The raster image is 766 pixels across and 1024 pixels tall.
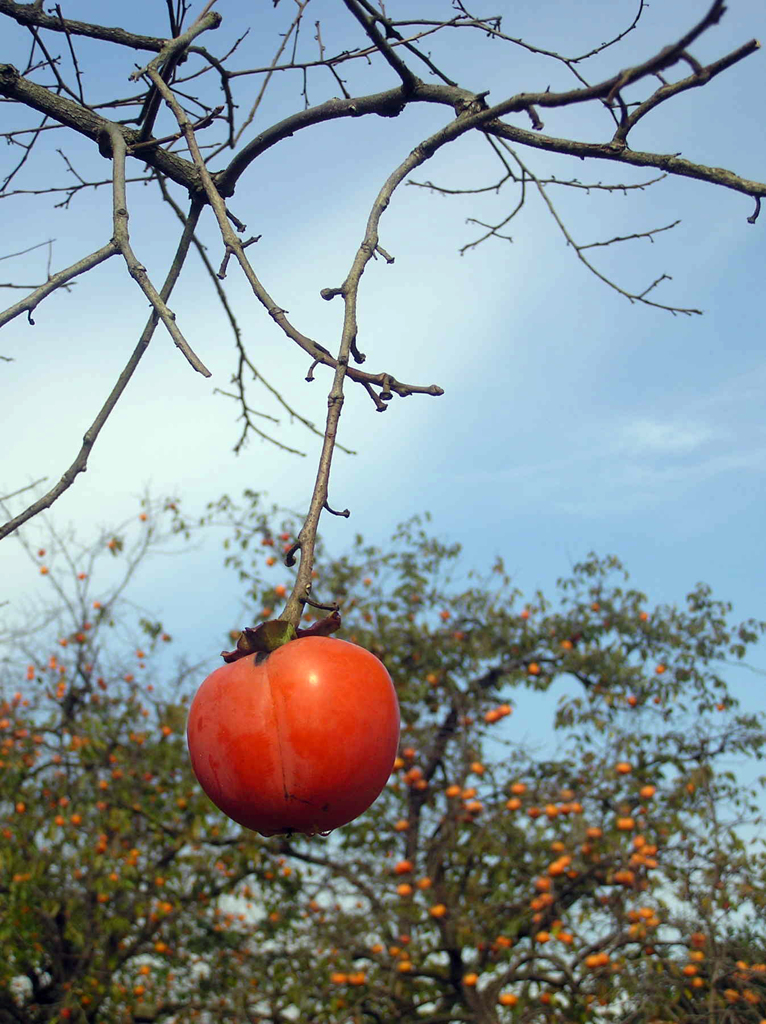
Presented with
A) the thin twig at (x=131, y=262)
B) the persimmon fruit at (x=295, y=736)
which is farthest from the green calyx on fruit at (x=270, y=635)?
the thin twig at (x=131, y=262)

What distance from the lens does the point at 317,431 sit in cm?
215

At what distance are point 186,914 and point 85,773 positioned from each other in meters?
0.99

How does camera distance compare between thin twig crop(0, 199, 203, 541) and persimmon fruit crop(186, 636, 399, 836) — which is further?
thin twig crop(0, 199, 203, 541)

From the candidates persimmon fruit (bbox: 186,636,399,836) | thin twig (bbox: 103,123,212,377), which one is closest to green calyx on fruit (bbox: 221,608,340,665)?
persimmon fruit (bbox: 186,636,399,836)

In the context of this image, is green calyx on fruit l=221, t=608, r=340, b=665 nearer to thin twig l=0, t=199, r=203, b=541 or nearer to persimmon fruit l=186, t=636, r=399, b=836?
persimmon fruit l=186, t=636, r=399, b=836

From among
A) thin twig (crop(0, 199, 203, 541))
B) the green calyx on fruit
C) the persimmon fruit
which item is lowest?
the persimmon fruit

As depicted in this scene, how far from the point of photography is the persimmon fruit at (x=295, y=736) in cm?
100

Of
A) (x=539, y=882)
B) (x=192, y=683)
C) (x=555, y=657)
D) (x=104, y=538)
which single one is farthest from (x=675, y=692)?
(x=104, y=538)

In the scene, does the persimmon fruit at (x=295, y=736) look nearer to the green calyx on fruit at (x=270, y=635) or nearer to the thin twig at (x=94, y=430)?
the green calyx on fruit at (x=270, y=635)

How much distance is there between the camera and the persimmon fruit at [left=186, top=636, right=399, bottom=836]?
996 millimetres

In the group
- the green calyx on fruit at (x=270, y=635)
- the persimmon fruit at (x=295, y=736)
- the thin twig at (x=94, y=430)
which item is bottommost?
the persimmon fruit at (x=295, y=736)

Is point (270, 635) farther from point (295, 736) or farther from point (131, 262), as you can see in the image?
point (131, 262)

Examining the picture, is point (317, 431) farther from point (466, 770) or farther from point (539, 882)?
point (466, 770)

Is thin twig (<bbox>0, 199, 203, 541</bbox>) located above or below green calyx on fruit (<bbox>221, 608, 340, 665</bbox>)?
above
